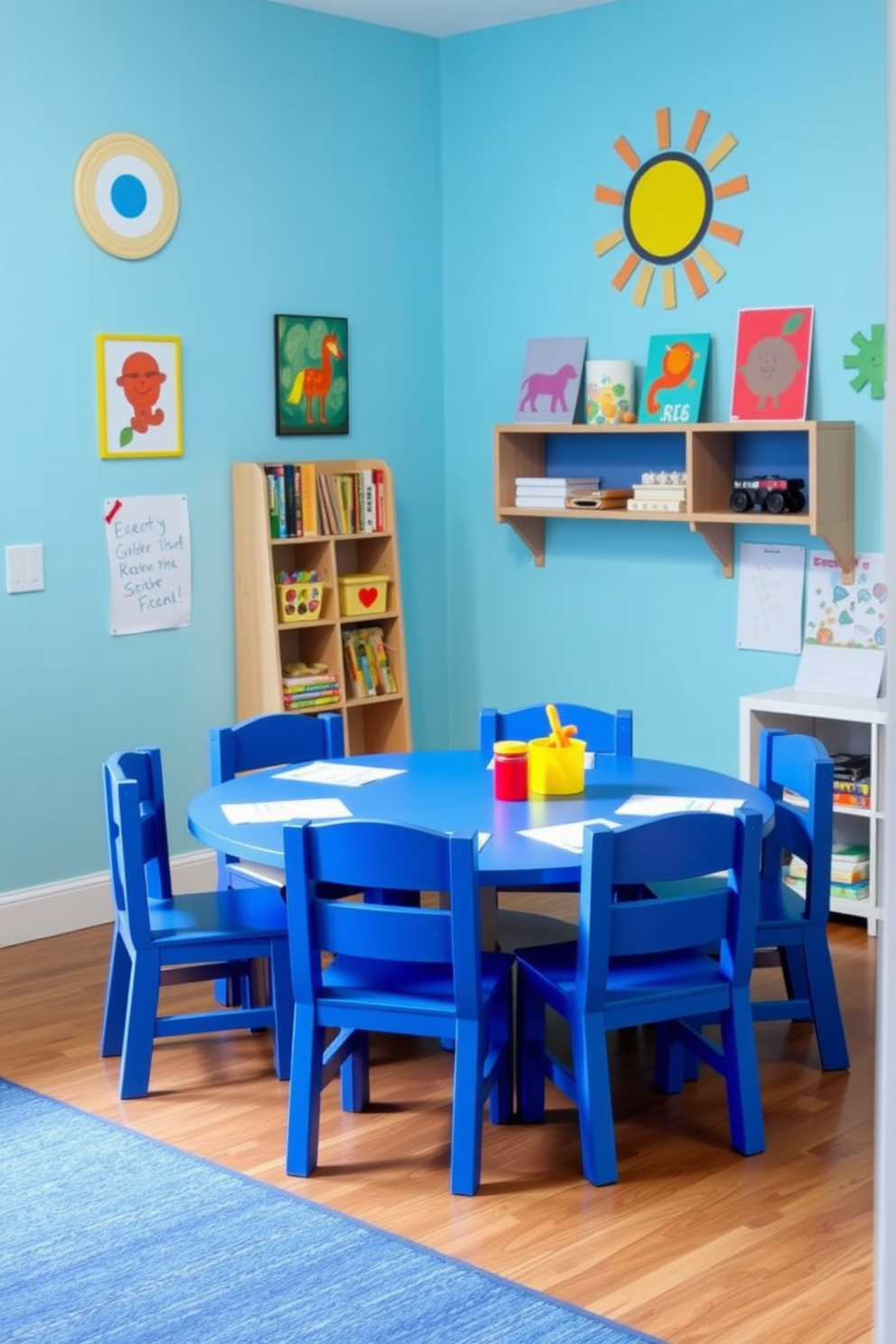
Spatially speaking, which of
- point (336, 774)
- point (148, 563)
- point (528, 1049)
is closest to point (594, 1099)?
point (528, 1049)

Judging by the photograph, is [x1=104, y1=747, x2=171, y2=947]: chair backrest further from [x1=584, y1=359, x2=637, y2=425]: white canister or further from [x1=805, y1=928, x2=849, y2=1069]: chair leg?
[x1=584, y1=359, x2=637, y2=425]: white canister

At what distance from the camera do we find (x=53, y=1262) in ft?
9.16

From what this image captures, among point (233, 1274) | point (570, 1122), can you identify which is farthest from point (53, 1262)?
point (570, 1122)

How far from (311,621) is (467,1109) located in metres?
2.49

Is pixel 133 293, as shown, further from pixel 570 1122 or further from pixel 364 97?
pixel 570 1122

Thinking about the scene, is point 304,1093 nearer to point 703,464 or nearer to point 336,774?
point 336,774

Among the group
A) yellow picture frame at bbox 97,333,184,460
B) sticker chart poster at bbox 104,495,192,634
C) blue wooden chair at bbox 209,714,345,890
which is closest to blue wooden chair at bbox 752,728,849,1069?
blue wooden chair at bbox 209,714,345,890

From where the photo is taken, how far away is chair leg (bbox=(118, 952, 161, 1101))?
136 inches

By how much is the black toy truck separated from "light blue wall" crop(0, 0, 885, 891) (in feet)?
0.64

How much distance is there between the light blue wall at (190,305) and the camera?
15.2ft

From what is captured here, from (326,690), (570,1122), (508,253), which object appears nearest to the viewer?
(570,1122)

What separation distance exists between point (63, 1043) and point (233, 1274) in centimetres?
→ 129

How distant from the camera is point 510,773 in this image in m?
3.54

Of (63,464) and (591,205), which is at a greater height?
(591,205)
